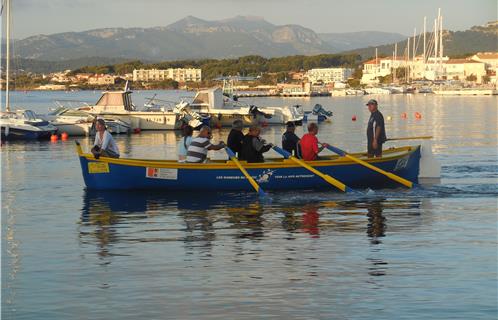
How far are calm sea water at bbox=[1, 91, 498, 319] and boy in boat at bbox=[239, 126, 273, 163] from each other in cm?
94

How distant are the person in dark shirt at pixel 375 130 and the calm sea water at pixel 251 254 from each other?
1.63 m

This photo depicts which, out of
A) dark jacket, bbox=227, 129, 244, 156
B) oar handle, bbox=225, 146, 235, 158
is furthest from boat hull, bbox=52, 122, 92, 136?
oar handle, bbox=225, 146, 235, 158

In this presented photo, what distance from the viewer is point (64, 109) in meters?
53.4

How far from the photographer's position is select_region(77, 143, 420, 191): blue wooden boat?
2327 cm

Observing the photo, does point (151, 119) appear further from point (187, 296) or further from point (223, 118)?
point (187, 296)

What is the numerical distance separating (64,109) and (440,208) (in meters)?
35.6

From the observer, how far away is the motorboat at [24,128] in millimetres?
47594

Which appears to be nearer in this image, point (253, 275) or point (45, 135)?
point (253, 275)

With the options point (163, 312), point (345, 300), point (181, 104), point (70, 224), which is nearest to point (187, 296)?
point (163, 312)

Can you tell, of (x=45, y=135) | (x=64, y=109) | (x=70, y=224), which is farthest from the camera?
(x=64, y=109)

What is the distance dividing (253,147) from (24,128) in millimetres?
26756

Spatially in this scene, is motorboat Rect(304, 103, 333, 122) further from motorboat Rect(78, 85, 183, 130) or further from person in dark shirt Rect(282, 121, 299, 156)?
person in dark shirt Rect(282, 121, 299, 156)

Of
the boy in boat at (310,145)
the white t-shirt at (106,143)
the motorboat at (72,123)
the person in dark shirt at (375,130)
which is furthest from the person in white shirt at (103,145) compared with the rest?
the motorboat at (72,123)

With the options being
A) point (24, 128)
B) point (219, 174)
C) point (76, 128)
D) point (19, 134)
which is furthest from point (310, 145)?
point (76, 128)
